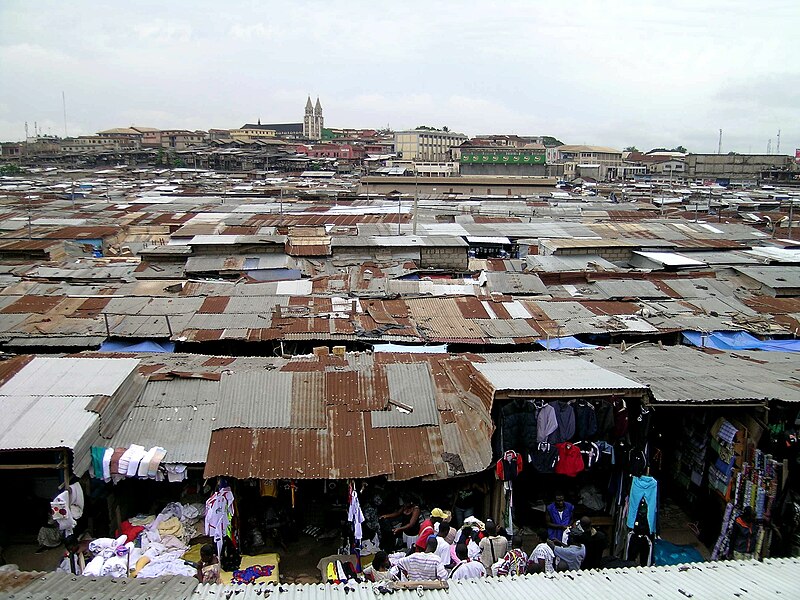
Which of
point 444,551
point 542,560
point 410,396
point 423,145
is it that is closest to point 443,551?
point 444,551

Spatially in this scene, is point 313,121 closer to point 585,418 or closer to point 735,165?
point 735,165

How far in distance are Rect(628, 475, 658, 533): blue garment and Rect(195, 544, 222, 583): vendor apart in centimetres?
493

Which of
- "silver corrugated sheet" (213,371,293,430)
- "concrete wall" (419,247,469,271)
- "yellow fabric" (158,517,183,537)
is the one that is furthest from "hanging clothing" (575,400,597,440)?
"concrete wall" (419,247,469,271)

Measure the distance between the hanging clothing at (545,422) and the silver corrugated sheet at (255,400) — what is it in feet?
10.5

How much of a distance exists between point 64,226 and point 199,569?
88.8 feet

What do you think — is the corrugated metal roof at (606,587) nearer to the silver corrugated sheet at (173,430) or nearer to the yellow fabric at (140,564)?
the yellow fabric at (140,564)

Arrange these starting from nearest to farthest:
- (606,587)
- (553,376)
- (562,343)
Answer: (606,587), (553,376), (562,343)

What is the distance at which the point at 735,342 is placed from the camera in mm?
12711

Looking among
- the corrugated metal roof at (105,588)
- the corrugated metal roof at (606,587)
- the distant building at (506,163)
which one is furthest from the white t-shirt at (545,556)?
the distant building at (506,163)

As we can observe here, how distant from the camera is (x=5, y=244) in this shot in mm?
21547

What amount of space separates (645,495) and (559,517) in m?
1.08

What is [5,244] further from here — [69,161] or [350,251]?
[69,161]

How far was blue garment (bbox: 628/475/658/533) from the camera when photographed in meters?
7.29

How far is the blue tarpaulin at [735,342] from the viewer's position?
40.6 ft
